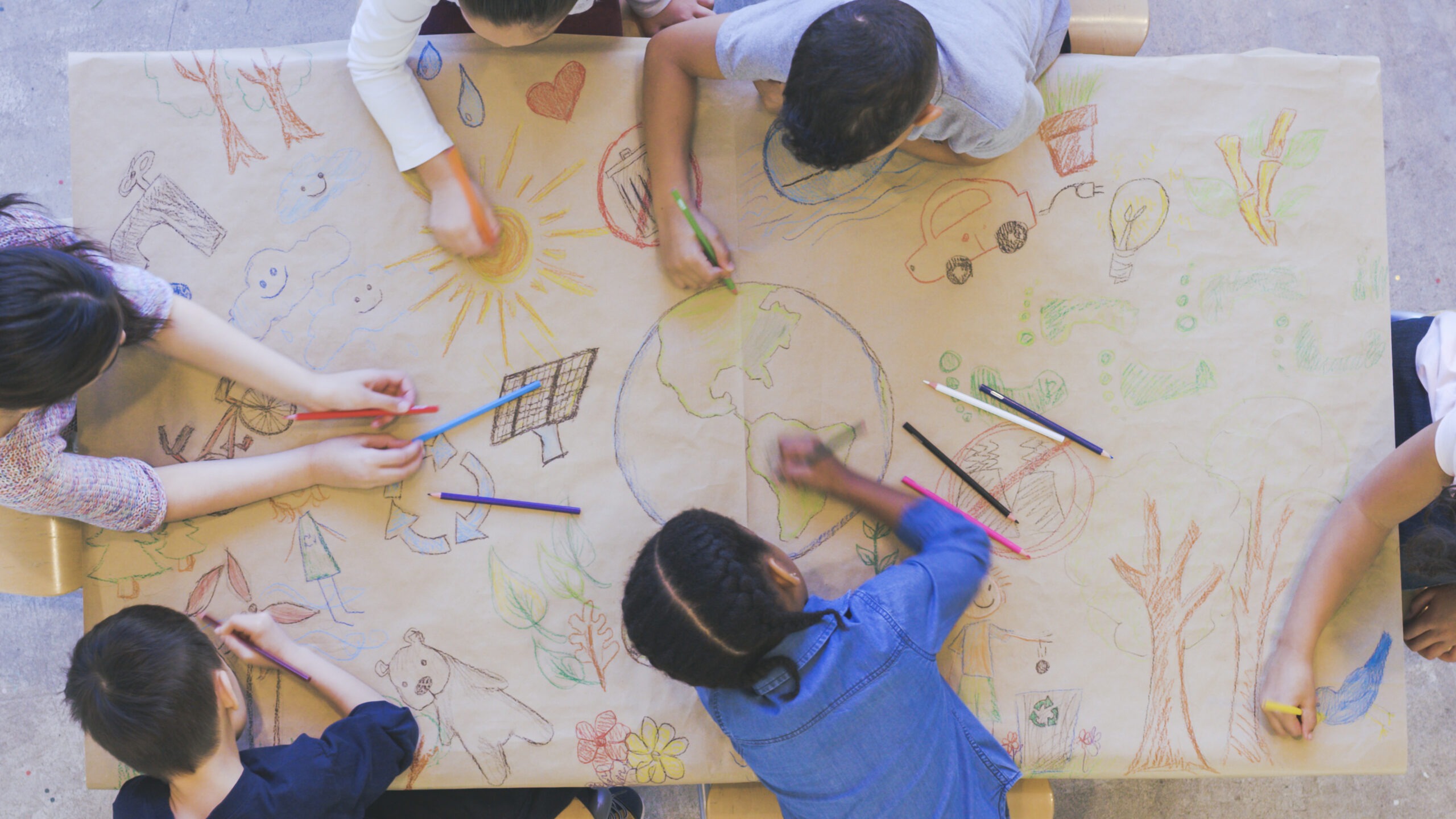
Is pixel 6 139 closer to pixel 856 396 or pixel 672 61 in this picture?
pixel 672 61

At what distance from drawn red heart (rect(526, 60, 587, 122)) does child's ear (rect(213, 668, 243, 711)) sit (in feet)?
2.41

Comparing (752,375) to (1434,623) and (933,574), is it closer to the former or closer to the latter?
(933,574)

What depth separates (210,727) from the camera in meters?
0.90

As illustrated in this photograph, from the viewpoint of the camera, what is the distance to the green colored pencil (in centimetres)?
97

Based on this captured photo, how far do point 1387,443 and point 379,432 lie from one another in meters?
1.18

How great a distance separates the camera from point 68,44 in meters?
1.45

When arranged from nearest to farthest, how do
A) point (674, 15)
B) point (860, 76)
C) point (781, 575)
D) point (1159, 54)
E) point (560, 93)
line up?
point (860, 76) → point (781, 575) → point (560, 93) → point (674, 15) → point (1159, 54)

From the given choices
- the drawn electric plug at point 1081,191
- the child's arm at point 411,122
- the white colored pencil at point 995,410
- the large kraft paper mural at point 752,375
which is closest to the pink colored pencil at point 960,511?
the large kraft paper mural at point 752,375

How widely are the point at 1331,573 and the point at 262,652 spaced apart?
1222 millimetres

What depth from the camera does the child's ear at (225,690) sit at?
92 centimetres

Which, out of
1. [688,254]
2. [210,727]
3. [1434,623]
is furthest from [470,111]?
[1434,623]

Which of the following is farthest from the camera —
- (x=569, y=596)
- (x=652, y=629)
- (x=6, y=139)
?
(x=6, y=139)

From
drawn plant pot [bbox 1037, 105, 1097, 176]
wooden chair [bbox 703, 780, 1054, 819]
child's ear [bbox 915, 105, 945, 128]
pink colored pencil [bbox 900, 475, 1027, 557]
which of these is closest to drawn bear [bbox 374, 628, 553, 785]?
wooden chair [bbox 703, 780, 1054, 819]

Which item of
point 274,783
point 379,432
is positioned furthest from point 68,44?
point 274,783
